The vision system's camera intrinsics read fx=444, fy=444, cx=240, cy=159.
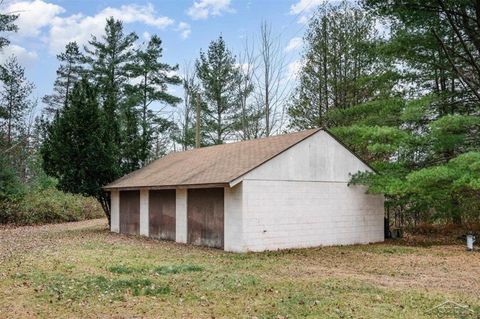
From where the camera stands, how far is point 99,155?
19906 millimetres

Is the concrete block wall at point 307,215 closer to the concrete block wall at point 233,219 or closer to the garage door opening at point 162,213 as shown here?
the concrete block wall at point 233,219

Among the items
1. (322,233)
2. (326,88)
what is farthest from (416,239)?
(326,88)

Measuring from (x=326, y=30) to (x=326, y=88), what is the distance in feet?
10.0

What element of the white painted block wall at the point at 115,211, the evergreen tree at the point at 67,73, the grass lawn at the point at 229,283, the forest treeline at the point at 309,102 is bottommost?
the grass lawn at the point at 229,283

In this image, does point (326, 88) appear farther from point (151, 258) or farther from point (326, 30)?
point (151, 258)

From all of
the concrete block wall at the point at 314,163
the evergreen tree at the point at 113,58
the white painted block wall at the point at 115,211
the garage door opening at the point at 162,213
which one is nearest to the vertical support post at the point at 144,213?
the garage door opening at the point at 162,213

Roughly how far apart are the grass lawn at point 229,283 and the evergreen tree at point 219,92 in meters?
18.0

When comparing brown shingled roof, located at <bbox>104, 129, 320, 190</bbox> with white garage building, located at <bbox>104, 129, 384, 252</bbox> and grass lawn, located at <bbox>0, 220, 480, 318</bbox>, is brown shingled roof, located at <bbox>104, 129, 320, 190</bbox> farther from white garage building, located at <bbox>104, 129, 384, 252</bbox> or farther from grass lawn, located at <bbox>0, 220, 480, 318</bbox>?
grass lawn, located at <bbox>0, 220, 480, 318</bbox>

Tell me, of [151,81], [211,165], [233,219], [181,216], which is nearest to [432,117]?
[211,165]

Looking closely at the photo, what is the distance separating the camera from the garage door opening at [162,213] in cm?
1616

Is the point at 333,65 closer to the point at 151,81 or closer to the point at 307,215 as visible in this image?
the point at 307,215

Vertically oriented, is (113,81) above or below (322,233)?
above

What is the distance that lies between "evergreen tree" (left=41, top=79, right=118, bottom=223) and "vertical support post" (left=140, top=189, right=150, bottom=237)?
3.15 m

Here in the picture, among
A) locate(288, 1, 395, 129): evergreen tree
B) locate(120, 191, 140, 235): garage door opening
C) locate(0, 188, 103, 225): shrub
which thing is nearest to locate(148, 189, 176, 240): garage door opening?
locate(120, 191, 140, 235): garage door opening
